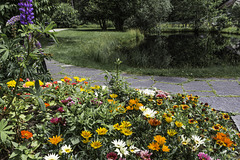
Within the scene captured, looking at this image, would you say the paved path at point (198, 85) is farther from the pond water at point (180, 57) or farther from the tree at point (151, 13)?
the tree at point (151, 13)

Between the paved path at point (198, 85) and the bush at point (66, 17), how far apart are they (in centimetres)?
1697

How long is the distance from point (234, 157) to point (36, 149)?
1537mm

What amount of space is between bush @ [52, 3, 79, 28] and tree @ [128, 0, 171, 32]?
737 cm

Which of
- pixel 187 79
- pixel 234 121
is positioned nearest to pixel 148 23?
pixel 187 79

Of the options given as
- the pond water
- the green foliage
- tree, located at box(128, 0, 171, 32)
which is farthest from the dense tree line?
the green foliage

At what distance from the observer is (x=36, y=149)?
4.51 feet

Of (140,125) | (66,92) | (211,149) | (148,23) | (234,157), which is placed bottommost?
(234,157)

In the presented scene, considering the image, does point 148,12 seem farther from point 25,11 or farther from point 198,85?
point 25,11

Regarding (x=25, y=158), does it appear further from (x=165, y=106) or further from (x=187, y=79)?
(x=187, y=79)

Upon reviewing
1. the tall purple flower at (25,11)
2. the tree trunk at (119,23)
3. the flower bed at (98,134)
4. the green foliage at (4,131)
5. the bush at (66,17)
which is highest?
the bush at (66,17)

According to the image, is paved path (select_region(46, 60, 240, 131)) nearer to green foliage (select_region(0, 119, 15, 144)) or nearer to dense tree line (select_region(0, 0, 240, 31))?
green foliage (select_region(0, 119, 15, 144))

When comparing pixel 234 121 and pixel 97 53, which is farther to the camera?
pixel 97 53

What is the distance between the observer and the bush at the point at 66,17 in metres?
19.6

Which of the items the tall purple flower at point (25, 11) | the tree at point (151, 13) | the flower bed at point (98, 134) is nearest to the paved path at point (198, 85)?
the flower bed at point (98, 134)
